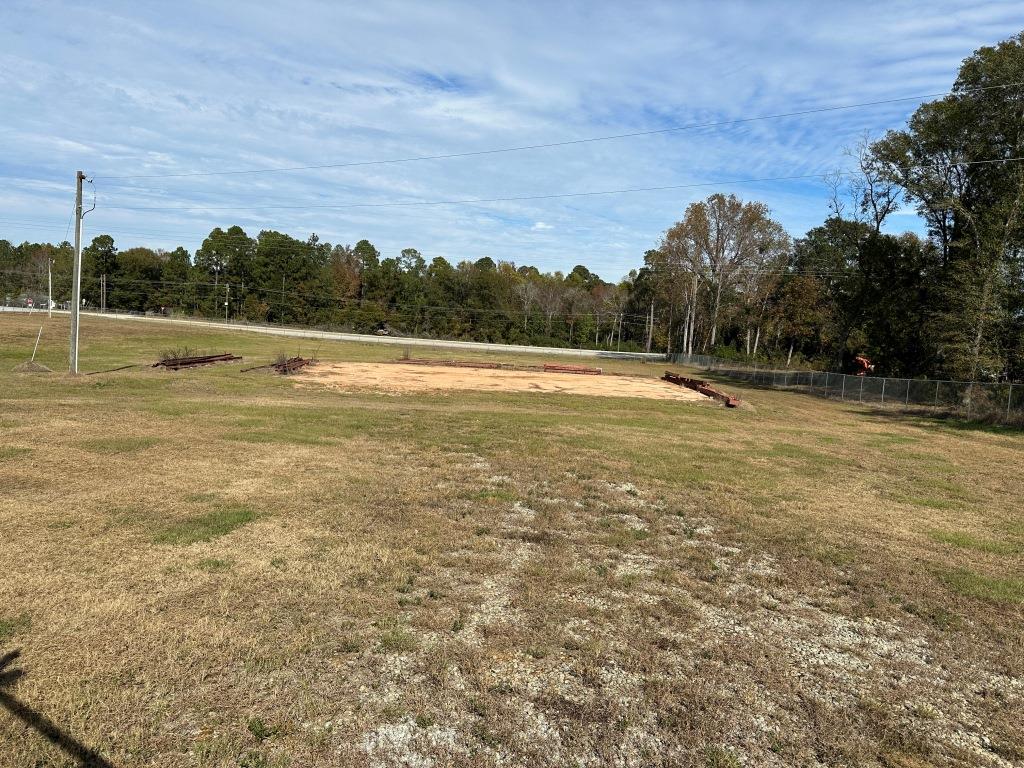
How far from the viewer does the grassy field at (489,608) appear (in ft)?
12.1

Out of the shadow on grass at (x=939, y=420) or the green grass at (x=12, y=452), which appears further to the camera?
the shadow on grass at (x=939, y=420)

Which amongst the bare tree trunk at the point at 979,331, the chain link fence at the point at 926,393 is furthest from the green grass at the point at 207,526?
the bare tree trunk at the point at 979,331

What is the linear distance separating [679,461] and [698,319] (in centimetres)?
8461

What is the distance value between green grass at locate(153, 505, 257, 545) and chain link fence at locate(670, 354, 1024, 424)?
29.6 meters

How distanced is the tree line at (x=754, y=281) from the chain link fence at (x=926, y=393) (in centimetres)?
170

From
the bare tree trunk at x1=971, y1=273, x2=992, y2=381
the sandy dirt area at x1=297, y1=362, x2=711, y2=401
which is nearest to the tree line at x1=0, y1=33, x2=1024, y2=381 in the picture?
the bare tree trunk at x1=971, y1=273, x2=992, y2=381

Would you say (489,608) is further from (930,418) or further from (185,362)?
(930,418)

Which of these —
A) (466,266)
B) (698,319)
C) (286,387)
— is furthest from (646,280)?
(286,387)

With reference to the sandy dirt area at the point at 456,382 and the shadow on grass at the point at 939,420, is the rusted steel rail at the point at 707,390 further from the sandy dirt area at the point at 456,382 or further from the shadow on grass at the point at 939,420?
the shadow on grass at the point at 939,420

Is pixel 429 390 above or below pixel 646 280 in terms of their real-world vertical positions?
below

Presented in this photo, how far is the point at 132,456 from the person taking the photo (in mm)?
10195

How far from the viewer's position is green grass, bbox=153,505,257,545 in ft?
21.5

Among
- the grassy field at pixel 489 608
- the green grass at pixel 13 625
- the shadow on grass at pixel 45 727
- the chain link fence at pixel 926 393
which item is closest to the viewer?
the shadow on grass at pixel 45 727

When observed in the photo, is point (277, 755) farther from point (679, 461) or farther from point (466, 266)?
point (466, 266)
